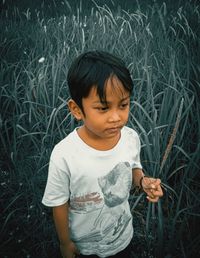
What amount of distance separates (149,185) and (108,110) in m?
0.28

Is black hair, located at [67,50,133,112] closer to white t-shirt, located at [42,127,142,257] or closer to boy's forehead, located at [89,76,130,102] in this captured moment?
boy's forehead, located at [89,76,130,102]

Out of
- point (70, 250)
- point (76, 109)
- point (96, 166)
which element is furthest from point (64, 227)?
point (76, 109)

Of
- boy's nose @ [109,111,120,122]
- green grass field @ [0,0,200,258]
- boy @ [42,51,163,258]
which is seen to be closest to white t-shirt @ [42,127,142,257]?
boy @ [42,51,163,258]

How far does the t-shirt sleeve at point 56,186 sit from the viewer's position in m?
0.89

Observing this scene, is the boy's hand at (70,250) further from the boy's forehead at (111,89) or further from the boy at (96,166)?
the boy's forehead at (111,89)

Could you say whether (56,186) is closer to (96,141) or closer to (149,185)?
(96,141)

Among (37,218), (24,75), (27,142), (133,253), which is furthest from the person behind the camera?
(24,75)

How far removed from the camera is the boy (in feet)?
2.76

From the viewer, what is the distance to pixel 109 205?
0.96 meters

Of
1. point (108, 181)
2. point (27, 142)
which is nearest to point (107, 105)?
point (108, 181)

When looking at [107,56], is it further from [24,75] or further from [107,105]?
[24,75]

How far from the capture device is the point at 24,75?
2254 millimetres

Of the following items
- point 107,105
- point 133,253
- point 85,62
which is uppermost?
point 85,62

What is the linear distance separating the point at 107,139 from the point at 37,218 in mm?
731
